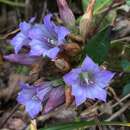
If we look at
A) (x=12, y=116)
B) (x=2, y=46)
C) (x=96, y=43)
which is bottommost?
(x=12, y=116)

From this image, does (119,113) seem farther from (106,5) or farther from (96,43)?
(106,5)

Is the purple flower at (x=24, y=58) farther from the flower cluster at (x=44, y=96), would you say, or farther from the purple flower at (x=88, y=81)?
the purple flower at (x=88, y=81)

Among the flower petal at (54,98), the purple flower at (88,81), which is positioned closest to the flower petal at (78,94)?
the purple flower at (88,81)

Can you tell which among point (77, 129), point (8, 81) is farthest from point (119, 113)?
point (8, 81)

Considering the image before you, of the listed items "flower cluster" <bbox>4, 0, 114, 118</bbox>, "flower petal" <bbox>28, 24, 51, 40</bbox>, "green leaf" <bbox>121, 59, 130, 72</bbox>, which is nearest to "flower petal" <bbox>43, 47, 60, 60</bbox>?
"flower cluster" <bbox>4, 0, 114, 118</bbox>

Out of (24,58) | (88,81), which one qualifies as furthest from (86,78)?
(24,58)

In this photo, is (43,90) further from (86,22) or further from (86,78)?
(86,22)
